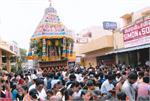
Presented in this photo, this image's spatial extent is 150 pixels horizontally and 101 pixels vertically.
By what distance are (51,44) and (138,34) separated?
6.61 metres

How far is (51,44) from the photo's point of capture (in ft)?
76.7

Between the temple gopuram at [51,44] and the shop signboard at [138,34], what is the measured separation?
14.1 ft

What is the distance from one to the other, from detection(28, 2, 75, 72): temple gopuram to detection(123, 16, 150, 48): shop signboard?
169 inches

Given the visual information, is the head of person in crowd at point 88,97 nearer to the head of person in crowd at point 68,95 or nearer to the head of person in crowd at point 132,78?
the head of person in crowd at point 68,95

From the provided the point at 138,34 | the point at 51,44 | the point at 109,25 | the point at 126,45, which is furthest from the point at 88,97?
the point at 109,25

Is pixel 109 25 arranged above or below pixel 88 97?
above

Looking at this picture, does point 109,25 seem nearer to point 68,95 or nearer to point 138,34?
point 138,34

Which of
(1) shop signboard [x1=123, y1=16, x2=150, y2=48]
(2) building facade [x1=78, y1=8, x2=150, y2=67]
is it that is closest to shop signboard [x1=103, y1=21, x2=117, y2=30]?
(2) building facade [x1=78, y1=8, x2=150, y2=67]

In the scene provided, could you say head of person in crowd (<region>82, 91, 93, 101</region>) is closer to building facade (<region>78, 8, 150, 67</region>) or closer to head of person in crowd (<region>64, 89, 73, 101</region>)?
head of person in crowd (<region>64, 89, 73, 101</region>)

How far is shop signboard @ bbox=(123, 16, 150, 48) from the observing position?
18245mm

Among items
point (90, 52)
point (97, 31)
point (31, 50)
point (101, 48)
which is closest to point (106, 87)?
point (31, 50)

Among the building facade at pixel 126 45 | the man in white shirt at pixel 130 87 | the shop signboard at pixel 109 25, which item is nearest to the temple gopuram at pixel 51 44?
the building facade at pixel 126 45

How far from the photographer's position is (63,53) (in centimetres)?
2330

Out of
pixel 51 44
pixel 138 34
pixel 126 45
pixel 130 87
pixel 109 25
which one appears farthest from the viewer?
pixel 109 25
